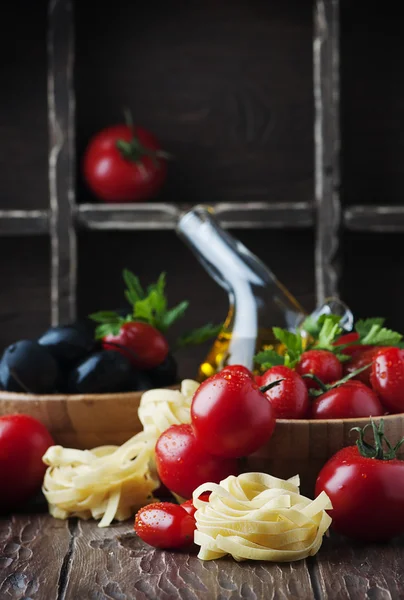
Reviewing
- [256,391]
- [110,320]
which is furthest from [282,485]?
[110,320]

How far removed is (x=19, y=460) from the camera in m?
1.01

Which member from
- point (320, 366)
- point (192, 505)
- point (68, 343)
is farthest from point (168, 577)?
point (68, 343)

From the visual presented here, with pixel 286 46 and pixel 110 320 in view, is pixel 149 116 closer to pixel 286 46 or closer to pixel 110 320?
pixel 286 46

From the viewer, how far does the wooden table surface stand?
731 millimetres

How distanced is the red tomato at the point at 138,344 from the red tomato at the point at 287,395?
0.29m

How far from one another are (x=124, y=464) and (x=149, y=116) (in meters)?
1.32

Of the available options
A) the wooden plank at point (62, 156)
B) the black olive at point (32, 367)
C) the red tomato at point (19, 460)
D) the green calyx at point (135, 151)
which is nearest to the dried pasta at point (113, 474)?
the red tomato at point (19, 460)

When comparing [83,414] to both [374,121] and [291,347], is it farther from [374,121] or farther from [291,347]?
[374,121]

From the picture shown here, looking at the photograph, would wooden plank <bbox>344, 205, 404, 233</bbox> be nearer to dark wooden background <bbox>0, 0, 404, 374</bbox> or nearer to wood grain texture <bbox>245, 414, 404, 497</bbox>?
dark wooden background <bbox>0, 0, 404, 374</bbox>

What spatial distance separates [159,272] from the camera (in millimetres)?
2182

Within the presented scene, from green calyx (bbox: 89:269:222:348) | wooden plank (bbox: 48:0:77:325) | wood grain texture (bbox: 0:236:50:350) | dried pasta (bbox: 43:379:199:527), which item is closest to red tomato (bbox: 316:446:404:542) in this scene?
dried pasta (bbox: 43:379:199:527)

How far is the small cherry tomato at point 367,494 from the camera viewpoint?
84cm

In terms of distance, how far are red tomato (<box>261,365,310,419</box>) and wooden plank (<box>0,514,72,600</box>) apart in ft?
0.87

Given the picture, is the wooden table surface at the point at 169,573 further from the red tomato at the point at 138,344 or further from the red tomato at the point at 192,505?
the red tomato at the point at 138,344
